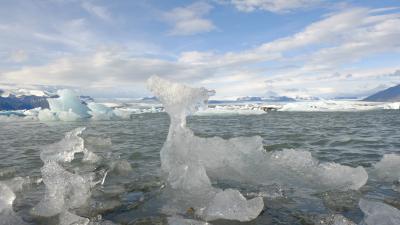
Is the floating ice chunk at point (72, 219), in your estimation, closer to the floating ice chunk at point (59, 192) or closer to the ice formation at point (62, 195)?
the ice formation at point (62, 195)

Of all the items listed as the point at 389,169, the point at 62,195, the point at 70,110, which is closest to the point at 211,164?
the point at 62,195

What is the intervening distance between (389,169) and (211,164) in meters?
3.53

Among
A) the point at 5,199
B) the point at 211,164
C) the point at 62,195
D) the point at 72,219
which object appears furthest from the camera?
the point at 211,164

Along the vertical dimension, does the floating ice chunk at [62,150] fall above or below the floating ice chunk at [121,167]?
above

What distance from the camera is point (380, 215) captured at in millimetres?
4246

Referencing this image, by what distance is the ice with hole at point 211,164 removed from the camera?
20.4 ft

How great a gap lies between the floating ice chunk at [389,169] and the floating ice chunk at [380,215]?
8.77ft

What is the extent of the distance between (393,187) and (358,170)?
24.1 inches

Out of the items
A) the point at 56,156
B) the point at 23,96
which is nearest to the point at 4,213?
the point at 56,156

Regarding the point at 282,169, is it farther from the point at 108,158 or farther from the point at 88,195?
the point at 108,158

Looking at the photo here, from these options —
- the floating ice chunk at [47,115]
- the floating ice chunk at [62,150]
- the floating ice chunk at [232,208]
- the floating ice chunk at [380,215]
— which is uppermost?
the floating ice chunk at [62,150]

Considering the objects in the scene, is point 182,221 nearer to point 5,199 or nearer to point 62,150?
point 5,199

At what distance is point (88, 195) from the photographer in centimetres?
591

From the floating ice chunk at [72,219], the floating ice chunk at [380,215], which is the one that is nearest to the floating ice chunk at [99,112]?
the floating ice chunk at [72,219]
